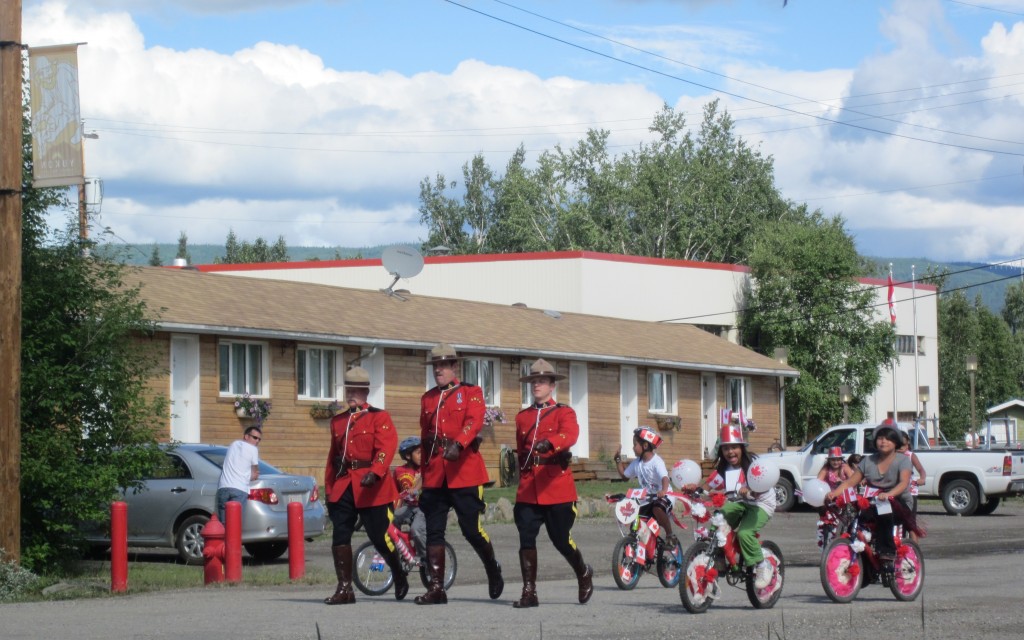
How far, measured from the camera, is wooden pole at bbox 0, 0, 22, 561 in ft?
46.0

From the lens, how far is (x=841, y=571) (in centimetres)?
1248

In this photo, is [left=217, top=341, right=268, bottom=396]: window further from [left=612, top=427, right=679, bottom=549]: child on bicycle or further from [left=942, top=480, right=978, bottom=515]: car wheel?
[left=612, top=427, right=679, bottom=549]: child on bicycle

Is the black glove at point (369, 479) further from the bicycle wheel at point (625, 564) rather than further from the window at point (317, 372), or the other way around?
the window at point (317, 372)

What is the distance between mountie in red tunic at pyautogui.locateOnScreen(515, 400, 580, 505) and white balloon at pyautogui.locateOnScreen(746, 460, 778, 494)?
137cm

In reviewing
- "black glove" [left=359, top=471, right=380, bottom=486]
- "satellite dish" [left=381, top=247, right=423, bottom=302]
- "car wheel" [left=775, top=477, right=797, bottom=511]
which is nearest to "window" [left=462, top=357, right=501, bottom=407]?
"satellite dish" [left=381, top=247, right=423, bottom=302]

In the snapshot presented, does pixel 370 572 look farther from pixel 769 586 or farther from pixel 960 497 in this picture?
pixel 960 497

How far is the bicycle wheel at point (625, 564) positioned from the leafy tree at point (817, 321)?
41671mm

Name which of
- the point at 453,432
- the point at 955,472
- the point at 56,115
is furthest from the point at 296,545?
the point at 955,472

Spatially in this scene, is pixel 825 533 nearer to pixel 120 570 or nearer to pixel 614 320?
pixel 120 570

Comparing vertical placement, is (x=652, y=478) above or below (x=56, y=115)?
below

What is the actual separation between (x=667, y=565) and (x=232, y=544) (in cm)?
436

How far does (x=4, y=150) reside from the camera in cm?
1431

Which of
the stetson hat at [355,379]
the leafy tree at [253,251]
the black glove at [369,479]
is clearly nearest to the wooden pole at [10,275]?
the stetson hat at [355,379]

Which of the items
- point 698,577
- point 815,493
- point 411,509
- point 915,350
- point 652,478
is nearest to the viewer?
point 698,577
